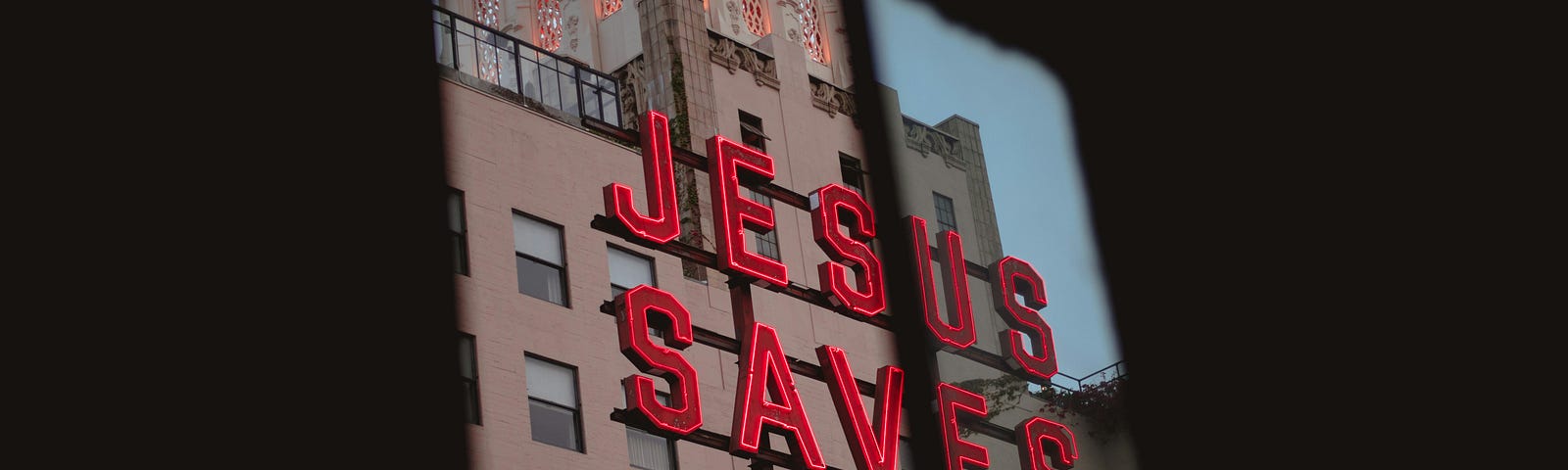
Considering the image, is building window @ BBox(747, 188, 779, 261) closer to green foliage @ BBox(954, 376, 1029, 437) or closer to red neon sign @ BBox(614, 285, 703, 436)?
green foliage @ BBox(954, 376, 1029, 437)

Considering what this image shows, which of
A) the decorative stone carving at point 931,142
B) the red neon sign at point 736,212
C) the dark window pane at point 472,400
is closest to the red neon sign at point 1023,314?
the red neon sign at point 736,212

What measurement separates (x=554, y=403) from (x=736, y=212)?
16.1 feet

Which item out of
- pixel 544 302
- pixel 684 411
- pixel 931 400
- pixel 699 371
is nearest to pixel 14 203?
pixel 684 411

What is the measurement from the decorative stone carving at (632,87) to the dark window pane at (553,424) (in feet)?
23.4

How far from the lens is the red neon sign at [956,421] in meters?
22.8

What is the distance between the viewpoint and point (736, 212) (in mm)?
23281

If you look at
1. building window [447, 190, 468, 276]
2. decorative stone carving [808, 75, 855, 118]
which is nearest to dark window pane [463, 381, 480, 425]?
building window [447, 190, 468, 276]

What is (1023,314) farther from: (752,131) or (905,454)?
(752,131)

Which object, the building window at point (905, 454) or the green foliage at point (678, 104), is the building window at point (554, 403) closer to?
the green foliage at point (678, 104)

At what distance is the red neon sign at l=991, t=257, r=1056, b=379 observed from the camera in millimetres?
25094

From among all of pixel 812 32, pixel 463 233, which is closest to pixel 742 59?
pixel 812 32

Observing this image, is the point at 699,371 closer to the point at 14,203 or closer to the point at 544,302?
the point at 544,302

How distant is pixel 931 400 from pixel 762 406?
2959mm

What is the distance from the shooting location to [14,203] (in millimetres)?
11727
